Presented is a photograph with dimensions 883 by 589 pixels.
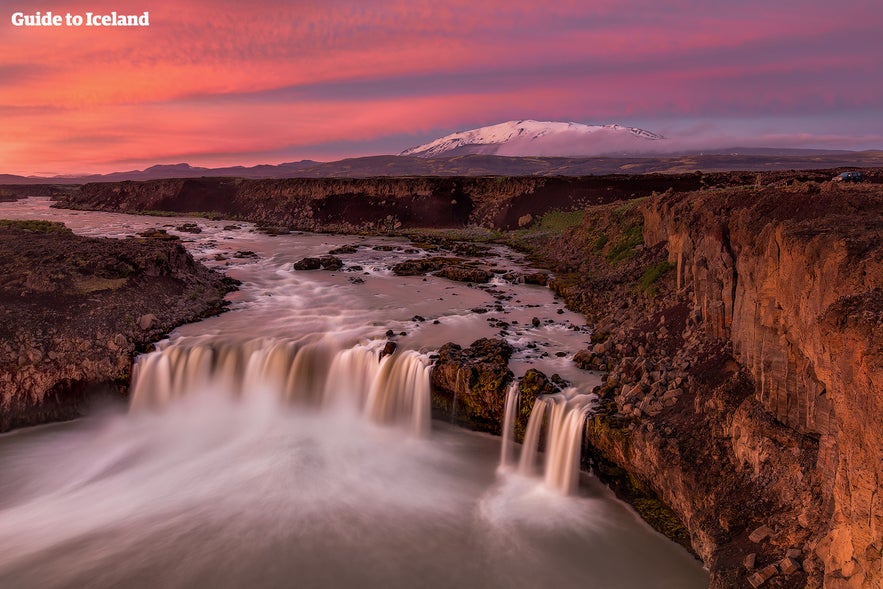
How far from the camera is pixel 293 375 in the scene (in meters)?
19.7

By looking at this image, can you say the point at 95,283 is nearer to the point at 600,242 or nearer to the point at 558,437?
the point at 558,437

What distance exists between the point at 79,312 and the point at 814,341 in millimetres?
24223

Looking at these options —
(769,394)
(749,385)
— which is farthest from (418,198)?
(769,394)

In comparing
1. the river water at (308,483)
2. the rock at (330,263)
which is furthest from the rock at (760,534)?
the rock at (330,263)

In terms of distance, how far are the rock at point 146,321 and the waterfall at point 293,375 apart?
1.99 m

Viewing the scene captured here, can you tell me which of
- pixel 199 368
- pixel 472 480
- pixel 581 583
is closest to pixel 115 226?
pixel 199 368

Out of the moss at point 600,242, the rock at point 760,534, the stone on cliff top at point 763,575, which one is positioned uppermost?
the moss at point 600,242

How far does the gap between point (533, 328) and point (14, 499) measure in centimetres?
1820

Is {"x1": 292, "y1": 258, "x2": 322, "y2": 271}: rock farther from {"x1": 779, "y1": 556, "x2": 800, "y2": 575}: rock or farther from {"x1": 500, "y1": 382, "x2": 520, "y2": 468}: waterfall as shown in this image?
{"x1": 779, "y1": 556, "x2": 800, "y2": 575}: rock

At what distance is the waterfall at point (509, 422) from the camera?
15328 millimetres

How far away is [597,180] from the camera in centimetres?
6269

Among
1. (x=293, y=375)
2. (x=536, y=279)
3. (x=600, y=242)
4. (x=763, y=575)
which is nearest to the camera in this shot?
(x=763, y=575)

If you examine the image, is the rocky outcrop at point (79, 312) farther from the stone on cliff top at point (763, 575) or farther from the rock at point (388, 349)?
the stone on cliff top at point (763, 575)

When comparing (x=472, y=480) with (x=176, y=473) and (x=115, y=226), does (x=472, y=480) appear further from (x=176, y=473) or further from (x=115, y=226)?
(x=115, y=226)
